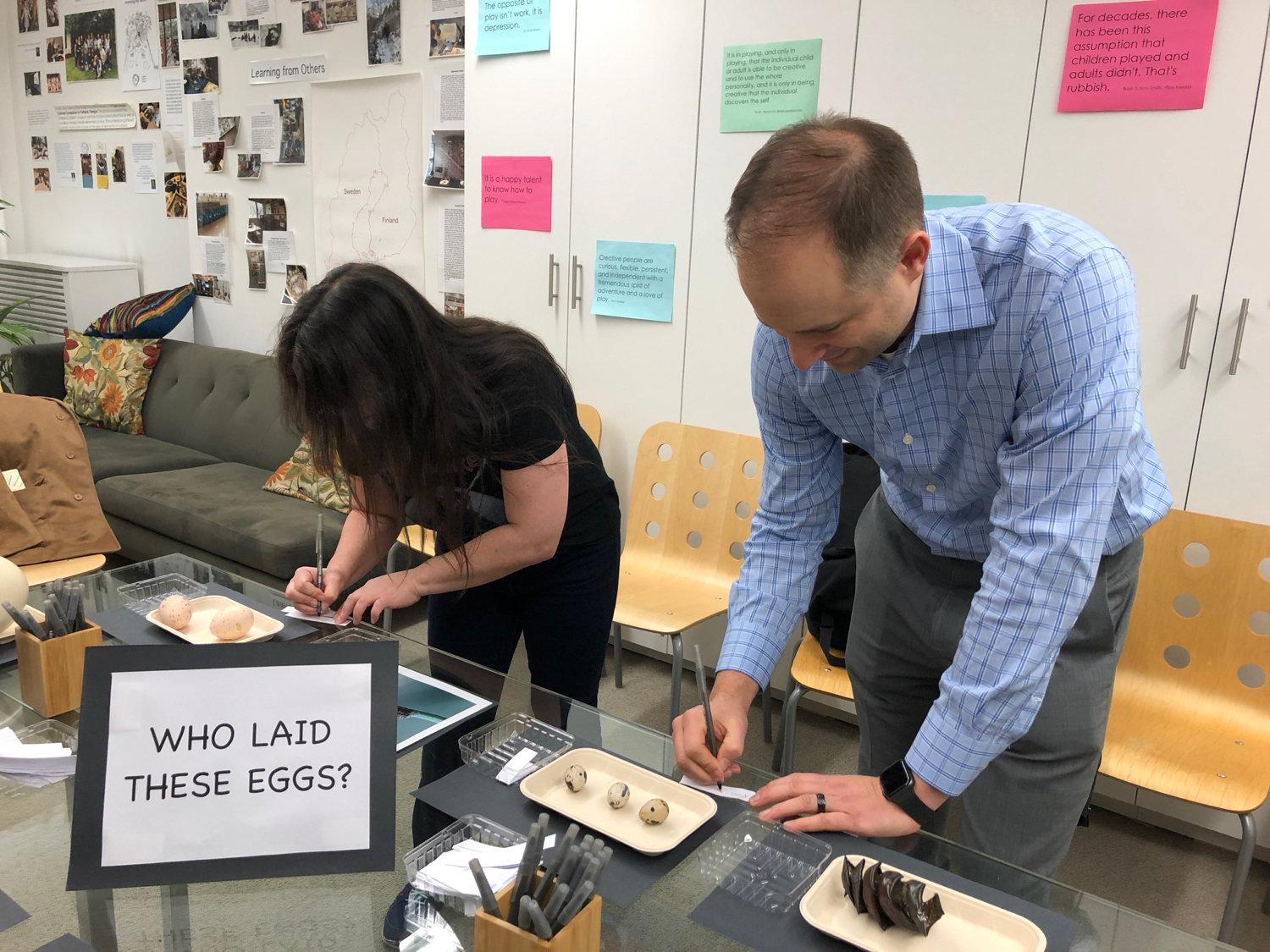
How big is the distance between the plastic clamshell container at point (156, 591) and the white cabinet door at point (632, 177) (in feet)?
5.11

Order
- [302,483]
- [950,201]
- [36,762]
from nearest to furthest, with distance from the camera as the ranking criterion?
[36,762]
[950,201]
[302,483]

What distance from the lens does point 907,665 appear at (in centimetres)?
141

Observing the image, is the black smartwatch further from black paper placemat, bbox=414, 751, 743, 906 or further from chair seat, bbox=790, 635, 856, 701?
chair seat, bbox=790, 635, 856, 701

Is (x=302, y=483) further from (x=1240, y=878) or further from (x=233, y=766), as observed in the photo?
(x=1240, y=878)

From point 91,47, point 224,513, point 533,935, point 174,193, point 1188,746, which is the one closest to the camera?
point 533,935

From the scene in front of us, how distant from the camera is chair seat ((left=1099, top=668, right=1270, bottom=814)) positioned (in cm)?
178

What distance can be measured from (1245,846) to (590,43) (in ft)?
8.26

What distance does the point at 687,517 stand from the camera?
2.83 metres

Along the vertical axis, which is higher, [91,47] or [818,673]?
[91,47]

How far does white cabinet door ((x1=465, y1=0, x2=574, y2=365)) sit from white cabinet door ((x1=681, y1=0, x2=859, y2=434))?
38 centimetres

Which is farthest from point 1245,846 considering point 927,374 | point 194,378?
point 194,378

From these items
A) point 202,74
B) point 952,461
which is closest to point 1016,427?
point 952,461

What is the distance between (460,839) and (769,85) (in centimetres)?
214

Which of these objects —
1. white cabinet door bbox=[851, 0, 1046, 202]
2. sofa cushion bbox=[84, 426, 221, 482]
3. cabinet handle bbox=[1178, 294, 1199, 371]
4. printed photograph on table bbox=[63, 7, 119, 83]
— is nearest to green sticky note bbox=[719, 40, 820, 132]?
white cabinet door bbox=[851, 0, 1046, 202]
